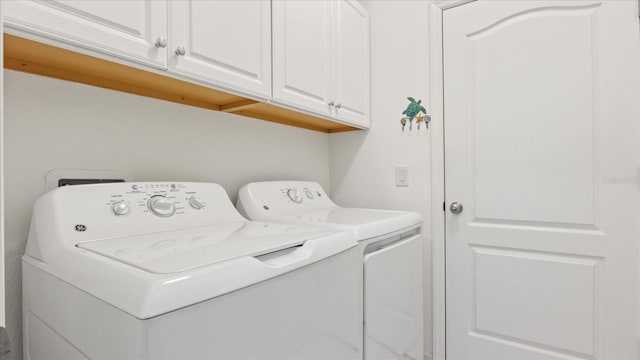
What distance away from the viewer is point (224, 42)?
3.69ft

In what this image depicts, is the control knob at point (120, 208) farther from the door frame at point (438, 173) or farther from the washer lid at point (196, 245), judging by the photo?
the door frame at point (438, 173)

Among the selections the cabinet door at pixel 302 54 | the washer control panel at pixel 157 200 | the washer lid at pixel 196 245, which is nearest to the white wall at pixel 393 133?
the cabinet door at pixel 302 54

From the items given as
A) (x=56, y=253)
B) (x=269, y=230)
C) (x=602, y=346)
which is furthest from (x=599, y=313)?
(x=56, y=253)

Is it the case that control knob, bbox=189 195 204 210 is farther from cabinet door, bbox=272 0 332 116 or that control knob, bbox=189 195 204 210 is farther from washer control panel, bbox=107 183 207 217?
cabinet door, bbox=272 0 332 116

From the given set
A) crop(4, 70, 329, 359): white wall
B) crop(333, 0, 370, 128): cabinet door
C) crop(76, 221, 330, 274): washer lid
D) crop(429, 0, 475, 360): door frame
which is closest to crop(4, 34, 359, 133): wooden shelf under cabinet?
crop(4, 70, 329, 359): white wall

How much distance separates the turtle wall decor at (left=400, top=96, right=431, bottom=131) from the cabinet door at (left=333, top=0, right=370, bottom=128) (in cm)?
22

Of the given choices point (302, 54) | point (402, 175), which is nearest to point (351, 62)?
point (302, 54)

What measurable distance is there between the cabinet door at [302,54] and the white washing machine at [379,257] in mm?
425

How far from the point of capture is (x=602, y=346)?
145 centimetres

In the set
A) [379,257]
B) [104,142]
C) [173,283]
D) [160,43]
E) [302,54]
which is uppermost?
[302,54]

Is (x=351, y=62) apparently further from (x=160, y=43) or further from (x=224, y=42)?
(x=160, y=43)

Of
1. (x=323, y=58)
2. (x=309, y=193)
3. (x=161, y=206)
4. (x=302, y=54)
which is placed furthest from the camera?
(x=309, y=193)

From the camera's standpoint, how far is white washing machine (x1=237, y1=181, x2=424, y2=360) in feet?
3.64

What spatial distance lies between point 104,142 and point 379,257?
101cm
